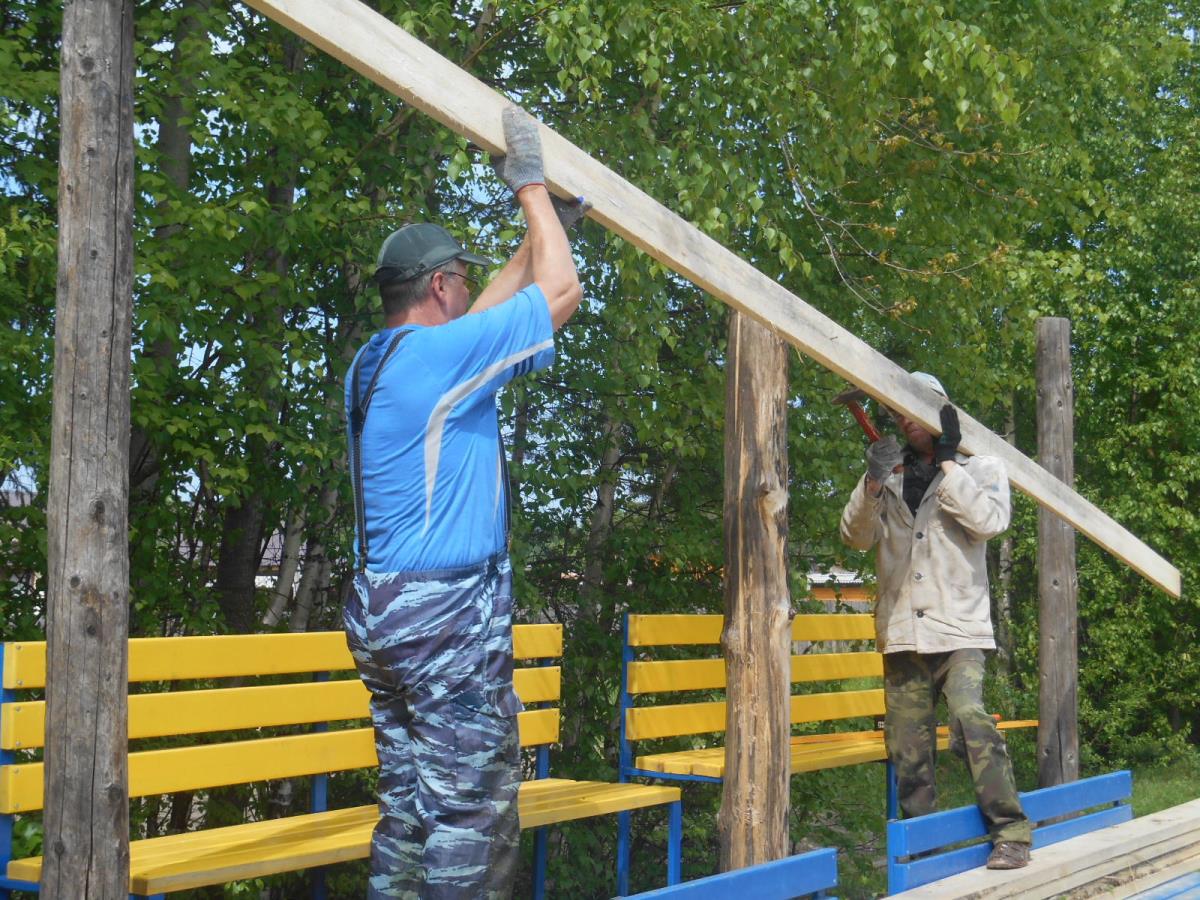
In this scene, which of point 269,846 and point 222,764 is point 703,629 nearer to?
point 222,764

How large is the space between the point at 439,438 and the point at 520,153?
2.64 ft

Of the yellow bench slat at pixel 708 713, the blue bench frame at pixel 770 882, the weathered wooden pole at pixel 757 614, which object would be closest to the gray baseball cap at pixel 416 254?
the blue bench frame at pixel 770 882

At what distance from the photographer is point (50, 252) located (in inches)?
207

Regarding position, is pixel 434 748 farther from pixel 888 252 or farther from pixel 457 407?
pixel 888 252

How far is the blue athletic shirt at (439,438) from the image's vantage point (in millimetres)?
3129

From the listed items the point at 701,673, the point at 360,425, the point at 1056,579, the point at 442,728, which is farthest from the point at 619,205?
the point at 1056,579

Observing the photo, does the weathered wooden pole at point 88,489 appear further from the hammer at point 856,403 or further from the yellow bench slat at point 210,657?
the hammer at point 856,403

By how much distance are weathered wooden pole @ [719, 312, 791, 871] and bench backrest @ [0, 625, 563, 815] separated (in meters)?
1.32

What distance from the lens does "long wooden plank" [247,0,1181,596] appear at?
11.0ft

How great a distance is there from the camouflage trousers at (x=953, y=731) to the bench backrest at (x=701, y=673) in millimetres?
773

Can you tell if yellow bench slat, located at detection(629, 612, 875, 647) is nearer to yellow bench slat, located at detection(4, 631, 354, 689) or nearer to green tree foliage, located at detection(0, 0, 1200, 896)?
green tree foliage, located at detection(0, 0, 1200, 896)

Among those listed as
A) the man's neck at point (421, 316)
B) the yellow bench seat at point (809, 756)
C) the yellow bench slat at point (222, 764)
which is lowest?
the yellow bench seat at point (809, 756)

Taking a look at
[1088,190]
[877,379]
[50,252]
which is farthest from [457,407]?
[1088,190]

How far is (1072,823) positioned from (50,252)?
16.0 feet
